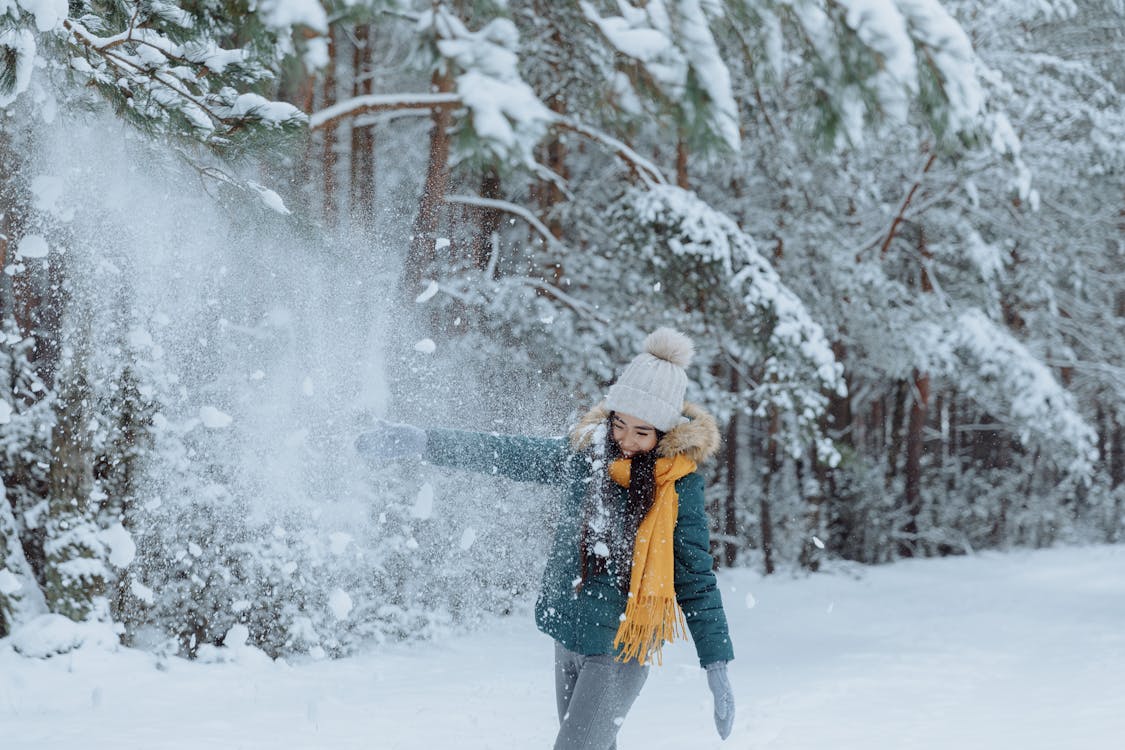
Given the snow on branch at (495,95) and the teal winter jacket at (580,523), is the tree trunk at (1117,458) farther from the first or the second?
the snow on branch at (495,95)

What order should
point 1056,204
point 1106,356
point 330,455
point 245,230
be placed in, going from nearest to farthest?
point 245,230, point 330,455, point 1056,204, point 1106,356

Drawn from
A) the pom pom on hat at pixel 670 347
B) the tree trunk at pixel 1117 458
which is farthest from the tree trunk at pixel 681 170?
the tree trunk at pixel 1117 458

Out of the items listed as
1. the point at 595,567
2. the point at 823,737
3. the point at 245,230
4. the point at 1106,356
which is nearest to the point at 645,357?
the point at 595,567

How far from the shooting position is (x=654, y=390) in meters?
3.14

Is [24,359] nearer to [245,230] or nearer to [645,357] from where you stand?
[245,230]

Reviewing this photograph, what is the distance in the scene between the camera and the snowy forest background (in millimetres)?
3807

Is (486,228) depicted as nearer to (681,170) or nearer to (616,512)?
(681,170)

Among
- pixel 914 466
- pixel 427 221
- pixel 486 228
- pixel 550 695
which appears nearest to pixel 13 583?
pixel 550 695

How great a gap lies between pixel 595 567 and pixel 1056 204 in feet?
44.2

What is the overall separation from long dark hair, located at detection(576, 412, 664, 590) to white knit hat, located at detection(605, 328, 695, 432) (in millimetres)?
134

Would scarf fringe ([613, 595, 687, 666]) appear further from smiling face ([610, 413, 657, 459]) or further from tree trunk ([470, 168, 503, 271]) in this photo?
tree trunk ([470, 168, 503, 271])

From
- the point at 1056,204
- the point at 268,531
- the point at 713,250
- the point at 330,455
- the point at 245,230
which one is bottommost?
the point at 268,531

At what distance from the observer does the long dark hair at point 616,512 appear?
10.2ft

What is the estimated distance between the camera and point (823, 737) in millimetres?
5457
